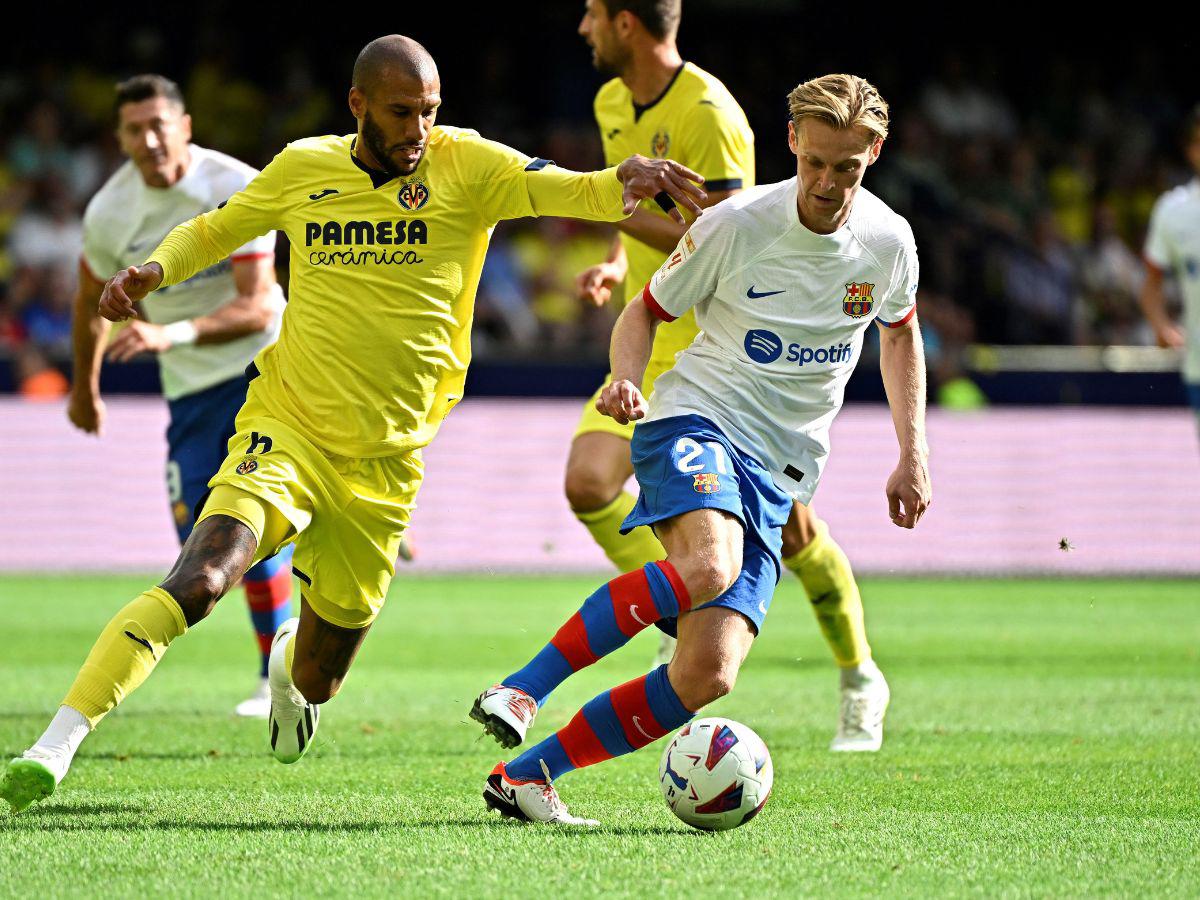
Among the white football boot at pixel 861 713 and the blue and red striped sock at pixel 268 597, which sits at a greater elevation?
the white football boot at pixel 861 713

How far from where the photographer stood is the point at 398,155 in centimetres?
536

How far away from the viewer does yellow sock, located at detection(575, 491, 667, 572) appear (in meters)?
7.03

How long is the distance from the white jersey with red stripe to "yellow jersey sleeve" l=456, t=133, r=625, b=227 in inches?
12.7

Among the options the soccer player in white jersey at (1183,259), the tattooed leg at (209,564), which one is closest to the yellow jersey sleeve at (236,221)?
the tattooed leg at (209,564)

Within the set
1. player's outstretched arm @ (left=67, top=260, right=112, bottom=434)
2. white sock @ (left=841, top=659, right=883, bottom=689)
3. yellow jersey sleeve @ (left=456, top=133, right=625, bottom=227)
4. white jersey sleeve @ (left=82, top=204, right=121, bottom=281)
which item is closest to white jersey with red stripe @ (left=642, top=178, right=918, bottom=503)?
yellow jersey sleeve @ (left=456, top=133, right=625, bottom=227)

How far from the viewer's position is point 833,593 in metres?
6.53

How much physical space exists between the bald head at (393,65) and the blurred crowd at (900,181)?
10.2 meters

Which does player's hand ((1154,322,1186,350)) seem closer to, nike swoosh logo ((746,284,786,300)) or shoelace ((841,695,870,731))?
shoelace ((841,695,870,731))

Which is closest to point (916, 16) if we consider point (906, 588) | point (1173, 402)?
point (1173, 402)

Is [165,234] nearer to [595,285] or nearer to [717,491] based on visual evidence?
[595,285]

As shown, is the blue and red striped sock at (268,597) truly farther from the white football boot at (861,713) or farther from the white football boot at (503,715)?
the white football boot at (503,715)

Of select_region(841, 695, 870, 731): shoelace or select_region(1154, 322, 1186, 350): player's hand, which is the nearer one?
select_region(841, 695, 870, 731): shoelace

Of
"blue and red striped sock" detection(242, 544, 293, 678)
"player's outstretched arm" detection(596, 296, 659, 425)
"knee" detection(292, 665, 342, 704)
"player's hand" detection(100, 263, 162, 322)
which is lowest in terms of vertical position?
"blue and red striped sock" detection(242, 544, 293, 678)

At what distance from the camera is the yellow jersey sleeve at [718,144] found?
21.9 ft
